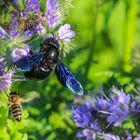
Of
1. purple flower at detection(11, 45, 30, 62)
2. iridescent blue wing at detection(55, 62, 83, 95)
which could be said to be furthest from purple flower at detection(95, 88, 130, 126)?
purple flower at detection(11, 45, 30, 62)

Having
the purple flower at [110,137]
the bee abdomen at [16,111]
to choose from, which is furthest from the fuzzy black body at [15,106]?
the purple flower at [110,137]

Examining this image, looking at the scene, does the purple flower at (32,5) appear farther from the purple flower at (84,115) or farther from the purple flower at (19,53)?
the purple flower at (84,115)

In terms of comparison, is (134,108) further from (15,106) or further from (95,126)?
(15,106)

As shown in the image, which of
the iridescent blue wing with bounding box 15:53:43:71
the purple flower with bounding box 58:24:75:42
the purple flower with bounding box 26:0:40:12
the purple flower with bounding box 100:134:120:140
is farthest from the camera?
the purple flower with bounding box 100:134:120:140

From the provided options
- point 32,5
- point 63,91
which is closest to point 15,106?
point 32,5

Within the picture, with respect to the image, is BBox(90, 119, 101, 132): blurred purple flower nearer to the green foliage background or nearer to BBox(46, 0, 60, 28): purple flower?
the green foliage background

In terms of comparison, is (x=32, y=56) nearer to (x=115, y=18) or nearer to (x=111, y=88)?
(x=111, y=88)
